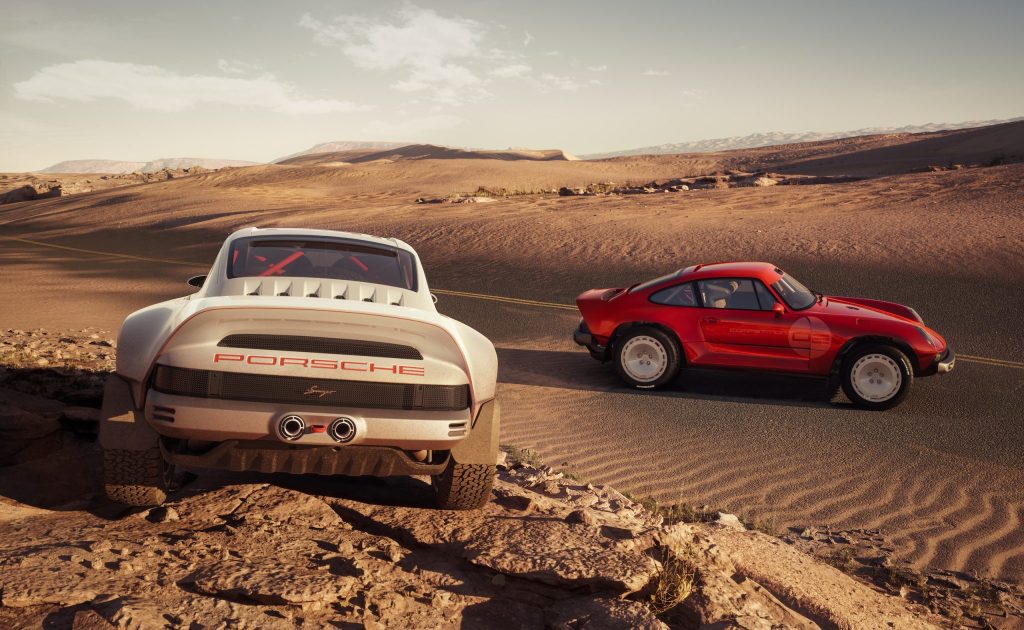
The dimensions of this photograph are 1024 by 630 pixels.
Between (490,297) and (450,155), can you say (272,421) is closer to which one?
(490,297)

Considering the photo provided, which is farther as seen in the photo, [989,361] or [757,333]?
[989,361]

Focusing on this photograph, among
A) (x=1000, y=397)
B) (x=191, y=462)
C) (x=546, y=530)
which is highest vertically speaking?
(x=191, y=462)

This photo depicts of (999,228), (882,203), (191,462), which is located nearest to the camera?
(191,462)

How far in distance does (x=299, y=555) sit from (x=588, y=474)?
A: 3472 millimetres

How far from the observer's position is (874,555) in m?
5.18

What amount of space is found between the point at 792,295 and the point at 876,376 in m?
1.26

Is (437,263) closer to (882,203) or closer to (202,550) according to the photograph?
(882,203)

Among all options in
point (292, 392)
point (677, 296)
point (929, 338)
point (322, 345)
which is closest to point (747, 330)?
point (677, 296)

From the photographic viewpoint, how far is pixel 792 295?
9.00 metres

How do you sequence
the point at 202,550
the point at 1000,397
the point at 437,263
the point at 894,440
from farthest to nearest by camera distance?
1. the point at 437,263
2. the point at 1000,397
3. the point at 894,440
4. the point at 202,550

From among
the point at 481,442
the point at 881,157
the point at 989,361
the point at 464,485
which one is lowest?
the point at 989,361

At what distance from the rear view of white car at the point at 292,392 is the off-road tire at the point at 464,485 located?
0.08 metres

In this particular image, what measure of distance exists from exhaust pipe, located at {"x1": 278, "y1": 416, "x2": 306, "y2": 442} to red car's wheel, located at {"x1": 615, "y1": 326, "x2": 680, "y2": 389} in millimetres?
6042

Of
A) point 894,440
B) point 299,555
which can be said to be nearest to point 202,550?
point 299,555
